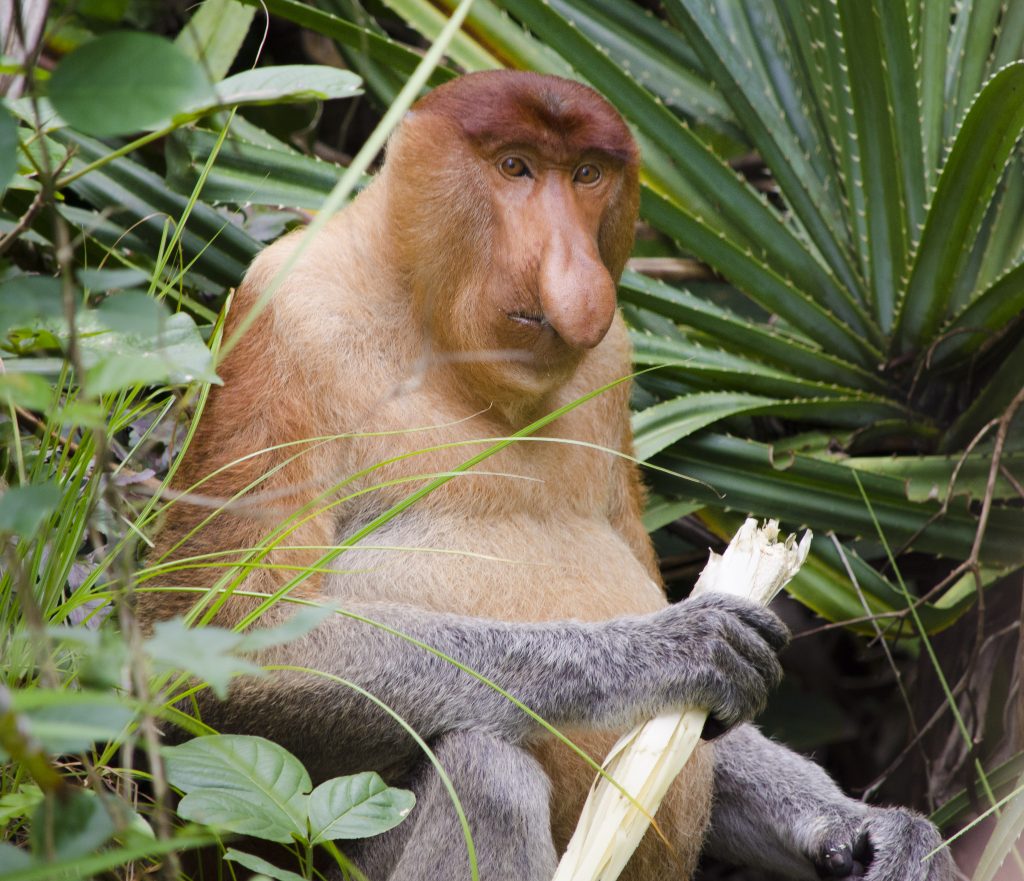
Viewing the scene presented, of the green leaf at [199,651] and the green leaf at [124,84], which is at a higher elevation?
the green leaf at [124,84]

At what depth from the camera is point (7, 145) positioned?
1.37 metres

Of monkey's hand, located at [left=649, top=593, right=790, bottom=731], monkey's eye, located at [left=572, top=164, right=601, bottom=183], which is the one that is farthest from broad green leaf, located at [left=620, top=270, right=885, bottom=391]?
monkey's hand, located at [left=649, top=593, right=790, bottom=731]

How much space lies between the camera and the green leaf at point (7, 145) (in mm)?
1362

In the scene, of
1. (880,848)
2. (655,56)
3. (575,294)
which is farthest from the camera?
(655,56)

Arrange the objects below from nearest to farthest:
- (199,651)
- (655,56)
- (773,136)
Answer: (199,651) → (773,136) → (655,56)

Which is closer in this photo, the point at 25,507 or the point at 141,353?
the point at 25,507

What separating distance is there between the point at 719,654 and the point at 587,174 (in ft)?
3.61

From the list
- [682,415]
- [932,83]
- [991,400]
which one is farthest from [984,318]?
[682,415]

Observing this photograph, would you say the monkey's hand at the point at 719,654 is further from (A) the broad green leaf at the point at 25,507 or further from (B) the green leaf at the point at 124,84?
(B) the green leaf at the point at 124,84

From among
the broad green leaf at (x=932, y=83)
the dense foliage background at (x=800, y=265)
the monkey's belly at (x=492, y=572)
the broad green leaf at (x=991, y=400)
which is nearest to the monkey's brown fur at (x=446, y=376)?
the monkey's belly at (x=492, y=572)

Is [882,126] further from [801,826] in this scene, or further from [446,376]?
[801,826]

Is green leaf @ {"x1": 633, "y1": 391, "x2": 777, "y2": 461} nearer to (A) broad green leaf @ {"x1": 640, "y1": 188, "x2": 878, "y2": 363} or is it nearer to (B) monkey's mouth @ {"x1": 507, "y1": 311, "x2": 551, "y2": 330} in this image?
(A) broad green leaf @ {"x1": 640, "y1": 188, "x2": 878, "y2": 363}

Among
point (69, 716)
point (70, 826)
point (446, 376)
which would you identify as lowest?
point (446, 376)

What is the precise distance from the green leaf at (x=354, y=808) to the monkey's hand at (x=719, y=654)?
62 centimetres
